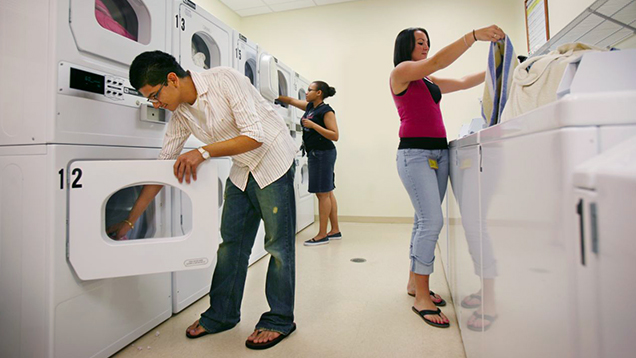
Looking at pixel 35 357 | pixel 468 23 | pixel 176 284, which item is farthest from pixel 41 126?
pixel 468 23

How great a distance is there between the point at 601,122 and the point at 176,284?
1.59 metres

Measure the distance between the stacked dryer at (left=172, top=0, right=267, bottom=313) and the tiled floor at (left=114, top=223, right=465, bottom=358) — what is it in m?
0.09

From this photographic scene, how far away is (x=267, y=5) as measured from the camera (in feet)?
12.4

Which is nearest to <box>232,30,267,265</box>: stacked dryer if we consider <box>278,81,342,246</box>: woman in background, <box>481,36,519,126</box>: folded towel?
<box>278,81,342,246</box>: woman in background

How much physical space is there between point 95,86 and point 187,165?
1.52 ft

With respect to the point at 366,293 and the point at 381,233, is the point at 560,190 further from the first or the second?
the point at 381,233

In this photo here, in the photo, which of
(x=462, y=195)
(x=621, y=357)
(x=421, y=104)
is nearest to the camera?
(x=621, y=357)

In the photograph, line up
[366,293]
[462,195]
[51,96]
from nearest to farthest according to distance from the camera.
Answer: [51,96] < [462,195] < [366,293]

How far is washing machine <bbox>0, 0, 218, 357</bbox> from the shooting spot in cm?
100

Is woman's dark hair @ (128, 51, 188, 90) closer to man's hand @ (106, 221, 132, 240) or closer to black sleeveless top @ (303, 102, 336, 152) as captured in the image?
man's hand @ (106, 221, 132, 240)

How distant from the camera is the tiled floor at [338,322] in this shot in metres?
1.20

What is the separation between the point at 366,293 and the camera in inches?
67.8

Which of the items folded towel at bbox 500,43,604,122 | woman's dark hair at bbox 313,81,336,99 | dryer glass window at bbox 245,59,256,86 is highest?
dryer glass window at bbox 245,59,256,86

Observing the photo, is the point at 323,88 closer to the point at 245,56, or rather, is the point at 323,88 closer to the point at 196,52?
the point at 245,56
